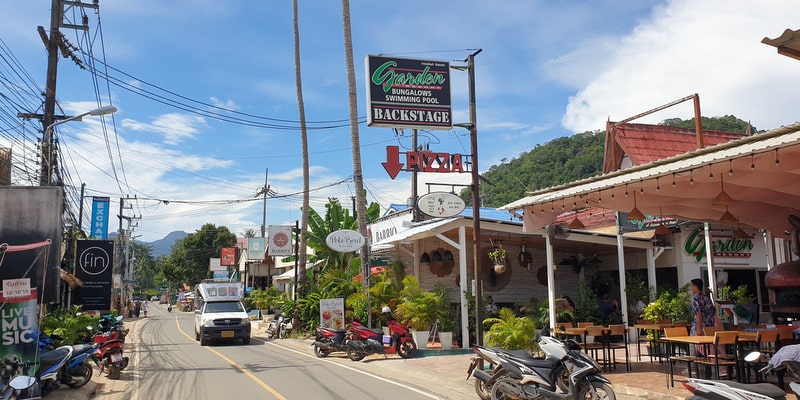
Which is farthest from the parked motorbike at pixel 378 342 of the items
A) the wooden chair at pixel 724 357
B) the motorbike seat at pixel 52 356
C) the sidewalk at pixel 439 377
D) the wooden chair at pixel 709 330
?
the wooden chair at pixel 724 357

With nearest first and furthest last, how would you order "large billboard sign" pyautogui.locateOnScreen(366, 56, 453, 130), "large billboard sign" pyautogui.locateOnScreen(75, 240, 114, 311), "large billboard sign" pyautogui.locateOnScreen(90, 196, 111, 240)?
"large billboard sign" pyautogui.locateOnScreen(366, 56, 453, 130) < "large billboard sign" pyautogui.locateOnScreen(75, 240, 114, 311) < "large billboard sign" pyautogui.locateOnScreen(90, 196, 111, 240)

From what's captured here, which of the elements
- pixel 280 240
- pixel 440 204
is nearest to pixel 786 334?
pixel 440 204

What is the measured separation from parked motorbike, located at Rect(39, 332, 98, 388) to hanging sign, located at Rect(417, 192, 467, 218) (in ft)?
27.4

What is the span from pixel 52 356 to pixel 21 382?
70.9 inches

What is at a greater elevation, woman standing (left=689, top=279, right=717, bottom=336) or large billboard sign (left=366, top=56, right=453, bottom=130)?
large billboard sign (left=366, top=56, right=453, bottom=130)

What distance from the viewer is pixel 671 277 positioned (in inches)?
844

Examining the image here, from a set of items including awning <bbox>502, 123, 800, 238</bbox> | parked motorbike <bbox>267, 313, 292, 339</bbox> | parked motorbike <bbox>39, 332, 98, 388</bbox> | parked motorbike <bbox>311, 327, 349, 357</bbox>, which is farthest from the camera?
parked motorbike <bbox>267, 313, 292, 339</bbox>

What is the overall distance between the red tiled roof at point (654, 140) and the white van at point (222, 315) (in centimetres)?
1559

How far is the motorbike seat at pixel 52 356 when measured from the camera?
10.1m

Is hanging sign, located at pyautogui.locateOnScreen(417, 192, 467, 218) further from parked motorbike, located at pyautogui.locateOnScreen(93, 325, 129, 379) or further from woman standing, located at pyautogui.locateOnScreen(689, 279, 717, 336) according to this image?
parked motorbike, located at pyautogui.locateOnScreen(93, 325, 129, 379)

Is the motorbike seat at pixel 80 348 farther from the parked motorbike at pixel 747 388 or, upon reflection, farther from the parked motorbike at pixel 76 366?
the parked motorbike at pixel 747 388

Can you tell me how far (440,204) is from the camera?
52.5 feet

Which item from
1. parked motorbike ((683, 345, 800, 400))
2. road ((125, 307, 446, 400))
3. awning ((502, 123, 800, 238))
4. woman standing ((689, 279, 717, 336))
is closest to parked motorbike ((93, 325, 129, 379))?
road ((125, 307, 446, 400))

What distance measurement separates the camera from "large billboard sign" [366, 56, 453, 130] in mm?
15125
